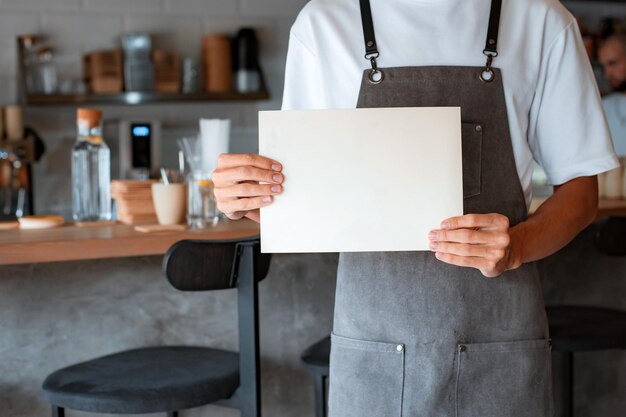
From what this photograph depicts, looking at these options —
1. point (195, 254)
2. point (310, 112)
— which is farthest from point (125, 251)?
point (310, 112)

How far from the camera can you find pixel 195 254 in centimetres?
185

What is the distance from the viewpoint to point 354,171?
1346 millimetres

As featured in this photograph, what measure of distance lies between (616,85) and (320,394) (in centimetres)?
338

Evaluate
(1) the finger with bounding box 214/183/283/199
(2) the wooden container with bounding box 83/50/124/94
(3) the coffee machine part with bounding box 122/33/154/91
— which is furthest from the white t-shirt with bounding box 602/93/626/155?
(1) the finger with bounding box 214/183/283/199

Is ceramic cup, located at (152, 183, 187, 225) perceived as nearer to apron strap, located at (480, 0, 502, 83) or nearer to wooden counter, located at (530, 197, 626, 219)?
wooden counter, located at (530, 197, 626, 219)

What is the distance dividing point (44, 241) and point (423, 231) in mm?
1055

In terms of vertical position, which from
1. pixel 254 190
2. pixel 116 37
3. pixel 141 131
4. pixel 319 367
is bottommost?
pixel 319 367

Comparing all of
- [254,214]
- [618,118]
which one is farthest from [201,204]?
[618,118]

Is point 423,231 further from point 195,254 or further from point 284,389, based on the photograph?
point 284,389

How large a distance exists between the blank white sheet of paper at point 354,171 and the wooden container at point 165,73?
3668 millimetres

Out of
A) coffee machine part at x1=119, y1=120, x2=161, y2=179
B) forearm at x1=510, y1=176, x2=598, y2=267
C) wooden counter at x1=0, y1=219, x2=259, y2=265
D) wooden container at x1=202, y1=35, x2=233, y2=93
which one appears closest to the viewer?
forearm at x1=510, y1=176, x2=598, y2=267

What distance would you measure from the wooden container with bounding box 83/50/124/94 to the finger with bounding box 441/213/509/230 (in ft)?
12.3

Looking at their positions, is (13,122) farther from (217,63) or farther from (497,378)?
(497,378)

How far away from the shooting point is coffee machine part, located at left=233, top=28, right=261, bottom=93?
199 inches
